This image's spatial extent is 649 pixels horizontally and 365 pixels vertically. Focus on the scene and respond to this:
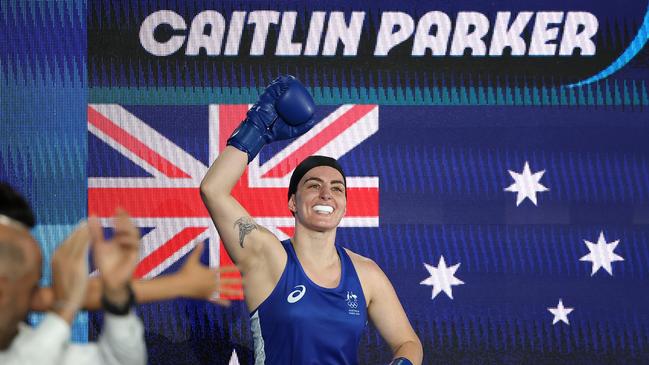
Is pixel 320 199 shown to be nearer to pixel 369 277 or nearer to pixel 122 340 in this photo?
pixel 369 277

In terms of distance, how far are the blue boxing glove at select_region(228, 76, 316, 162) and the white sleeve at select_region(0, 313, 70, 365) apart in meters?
1.41

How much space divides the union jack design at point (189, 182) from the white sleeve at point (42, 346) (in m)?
2.19

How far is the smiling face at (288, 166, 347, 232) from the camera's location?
305cm

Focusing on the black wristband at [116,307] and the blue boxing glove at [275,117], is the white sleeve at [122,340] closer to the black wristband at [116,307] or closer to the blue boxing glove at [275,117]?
the black wristband at [116,307]

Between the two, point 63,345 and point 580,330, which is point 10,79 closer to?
point 63,345

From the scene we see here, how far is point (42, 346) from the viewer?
1454 millimetres

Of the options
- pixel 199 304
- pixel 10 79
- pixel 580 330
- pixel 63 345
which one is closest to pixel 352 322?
pixel 199 304

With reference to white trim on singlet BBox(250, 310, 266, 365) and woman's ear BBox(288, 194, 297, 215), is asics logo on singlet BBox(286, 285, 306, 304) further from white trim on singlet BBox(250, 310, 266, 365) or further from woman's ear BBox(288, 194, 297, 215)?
woman's ear BBox(288, 194, 297, 215)

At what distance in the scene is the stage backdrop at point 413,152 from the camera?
12.0 feet

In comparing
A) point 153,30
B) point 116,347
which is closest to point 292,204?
point 153,30

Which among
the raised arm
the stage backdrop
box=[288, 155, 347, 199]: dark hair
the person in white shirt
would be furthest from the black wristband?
the stage backdrop

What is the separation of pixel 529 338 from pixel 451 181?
775 mm

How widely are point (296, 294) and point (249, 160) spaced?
51 cm

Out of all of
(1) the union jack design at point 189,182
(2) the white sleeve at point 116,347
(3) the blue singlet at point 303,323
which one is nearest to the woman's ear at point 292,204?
(3) the blue singlet at point 303,323
